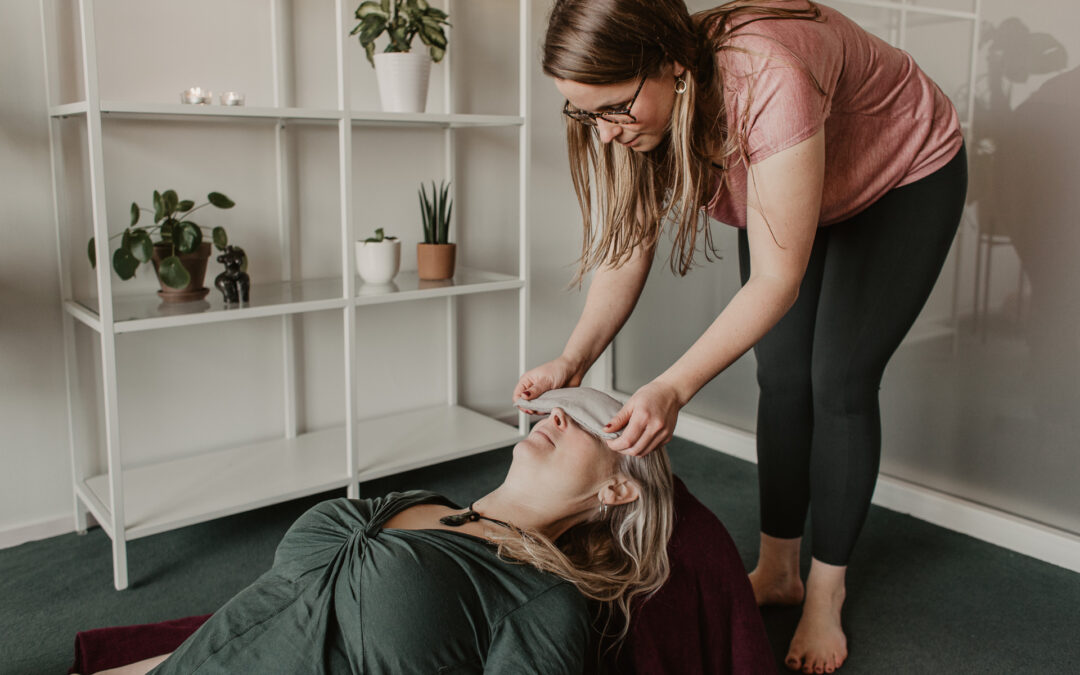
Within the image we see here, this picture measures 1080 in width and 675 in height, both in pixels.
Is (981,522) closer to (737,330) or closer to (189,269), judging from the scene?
(737,330)

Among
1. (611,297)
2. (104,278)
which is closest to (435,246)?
(104,278)

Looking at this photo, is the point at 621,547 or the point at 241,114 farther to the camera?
the point at 241,114

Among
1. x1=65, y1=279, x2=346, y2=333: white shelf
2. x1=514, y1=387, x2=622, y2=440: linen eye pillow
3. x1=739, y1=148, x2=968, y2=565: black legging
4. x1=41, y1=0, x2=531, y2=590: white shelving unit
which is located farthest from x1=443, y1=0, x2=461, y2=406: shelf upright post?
x1=514, y1=387, x2=622, y2=440: linen eye pillow

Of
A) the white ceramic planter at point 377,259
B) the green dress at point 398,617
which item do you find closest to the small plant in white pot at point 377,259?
the white ceramic planter at point 377,259

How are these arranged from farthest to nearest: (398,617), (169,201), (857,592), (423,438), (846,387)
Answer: (423,438) < (169,201) < (857,592) < (846,387) < (398,617)

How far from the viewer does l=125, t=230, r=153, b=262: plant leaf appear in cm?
196

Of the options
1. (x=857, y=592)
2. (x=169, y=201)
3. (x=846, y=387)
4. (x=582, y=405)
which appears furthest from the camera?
(x=169, y=201)

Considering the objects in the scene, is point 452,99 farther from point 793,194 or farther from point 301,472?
point 793,194

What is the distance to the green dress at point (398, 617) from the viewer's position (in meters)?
1.13

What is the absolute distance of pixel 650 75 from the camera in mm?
1200

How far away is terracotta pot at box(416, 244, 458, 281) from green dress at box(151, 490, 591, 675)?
1385 millimetres

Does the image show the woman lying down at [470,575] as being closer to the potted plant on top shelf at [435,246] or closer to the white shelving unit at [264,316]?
the white shelving unit at [264,316]

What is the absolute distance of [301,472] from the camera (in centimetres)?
231

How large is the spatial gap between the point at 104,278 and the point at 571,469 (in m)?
1.11
